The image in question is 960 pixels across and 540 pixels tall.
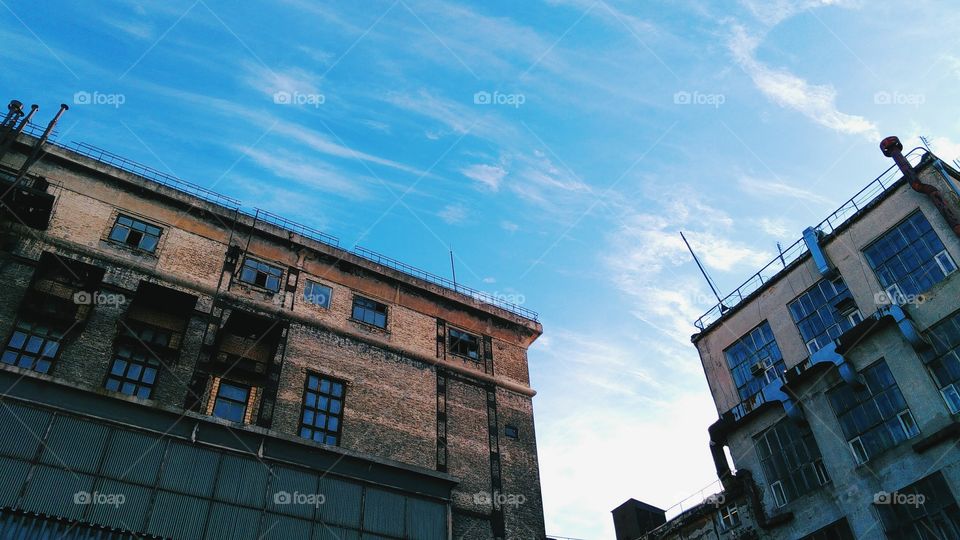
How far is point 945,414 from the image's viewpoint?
1847 centimetres

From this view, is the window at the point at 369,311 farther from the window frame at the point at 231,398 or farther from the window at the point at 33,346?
the window at the point at 33,346

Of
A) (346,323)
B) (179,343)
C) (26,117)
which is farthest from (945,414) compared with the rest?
(26,117)

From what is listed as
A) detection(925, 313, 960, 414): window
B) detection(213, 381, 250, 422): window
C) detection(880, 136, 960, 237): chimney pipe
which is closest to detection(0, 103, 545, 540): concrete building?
detection(213, 381, 250, 422): window

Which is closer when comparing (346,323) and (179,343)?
(179,343)

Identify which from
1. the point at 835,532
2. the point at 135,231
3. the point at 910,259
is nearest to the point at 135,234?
the point at 135,231

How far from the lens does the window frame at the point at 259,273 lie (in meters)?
24.5

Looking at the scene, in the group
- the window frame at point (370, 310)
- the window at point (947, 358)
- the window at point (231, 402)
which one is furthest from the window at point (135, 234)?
the window at point (947, 358)

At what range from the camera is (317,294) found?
25656 mm

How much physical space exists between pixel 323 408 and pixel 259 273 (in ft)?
18.3

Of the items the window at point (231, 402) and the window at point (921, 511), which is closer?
the window at point (921, 511)

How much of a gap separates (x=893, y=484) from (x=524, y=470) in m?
11.8

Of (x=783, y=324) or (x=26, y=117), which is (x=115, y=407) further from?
(x=783, y=324)

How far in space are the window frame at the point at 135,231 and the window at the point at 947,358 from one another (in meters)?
23.9

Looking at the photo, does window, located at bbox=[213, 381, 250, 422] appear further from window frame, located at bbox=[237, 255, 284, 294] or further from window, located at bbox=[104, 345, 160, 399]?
window frame, located at bbox=[237, 255, 284, 294]
